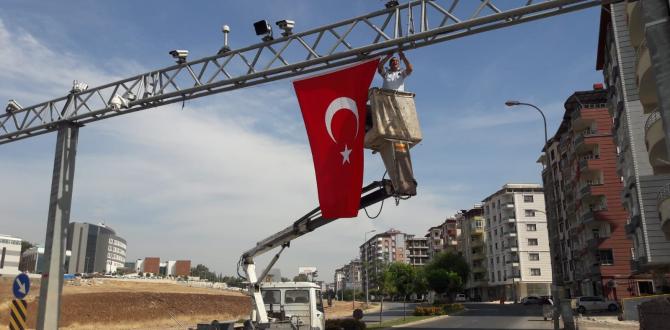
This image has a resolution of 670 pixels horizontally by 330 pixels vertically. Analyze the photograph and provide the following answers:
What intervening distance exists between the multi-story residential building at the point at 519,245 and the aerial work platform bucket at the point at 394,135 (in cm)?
8179

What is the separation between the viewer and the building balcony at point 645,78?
22698 mm

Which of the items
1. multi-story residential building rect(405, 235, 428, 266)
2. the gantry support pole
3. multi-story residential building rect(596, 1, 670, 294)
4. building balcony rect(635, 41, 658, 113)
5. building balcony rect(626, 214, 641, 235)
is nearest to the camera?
the gantry support pole

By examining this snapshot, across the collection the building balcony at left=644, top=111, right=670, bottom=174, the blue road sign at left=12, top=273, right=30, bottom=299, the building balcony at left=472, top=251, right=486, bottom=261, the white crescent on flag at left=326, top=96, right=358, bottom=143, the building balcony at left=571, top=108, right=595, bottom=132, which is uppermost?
the building balcony at left=571, top=108, right=595, bottom=132

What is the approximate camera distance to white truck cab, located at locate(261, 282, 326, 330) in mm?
16109

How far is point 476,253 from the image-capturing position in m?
106

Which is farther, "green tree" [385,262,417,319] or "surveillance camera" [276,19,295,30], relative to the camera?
"green tree" [385,262,417,319]

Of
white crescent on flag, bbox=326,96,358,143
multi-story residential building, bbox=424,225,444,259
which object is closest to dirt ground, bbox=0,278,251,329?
white crescent on flag, bbox=326,96,358,143

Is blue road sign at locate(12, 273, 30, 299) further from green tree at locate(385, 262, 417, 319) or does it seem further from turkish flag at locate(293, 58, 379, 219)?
green tree at locate(385, 262, 417, 319)

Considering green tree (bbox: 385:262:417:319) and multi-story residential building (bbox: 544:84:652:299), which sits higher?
multi-story residential building (bbox: 544:84:652:299)

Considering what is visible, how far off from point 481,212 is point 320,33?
99.7 meters

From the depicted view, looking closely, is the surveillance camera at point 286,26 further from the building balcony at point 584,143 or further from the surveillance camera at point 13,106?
the building balcony at point 584,143

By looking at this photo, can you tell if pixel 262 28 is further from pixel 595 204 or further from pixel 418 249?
pixel 418 249

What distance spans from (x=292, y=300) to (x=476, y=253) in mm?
95637

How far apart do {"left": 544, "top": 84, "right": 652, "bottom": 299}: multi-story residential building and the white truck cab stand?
4706 cm
